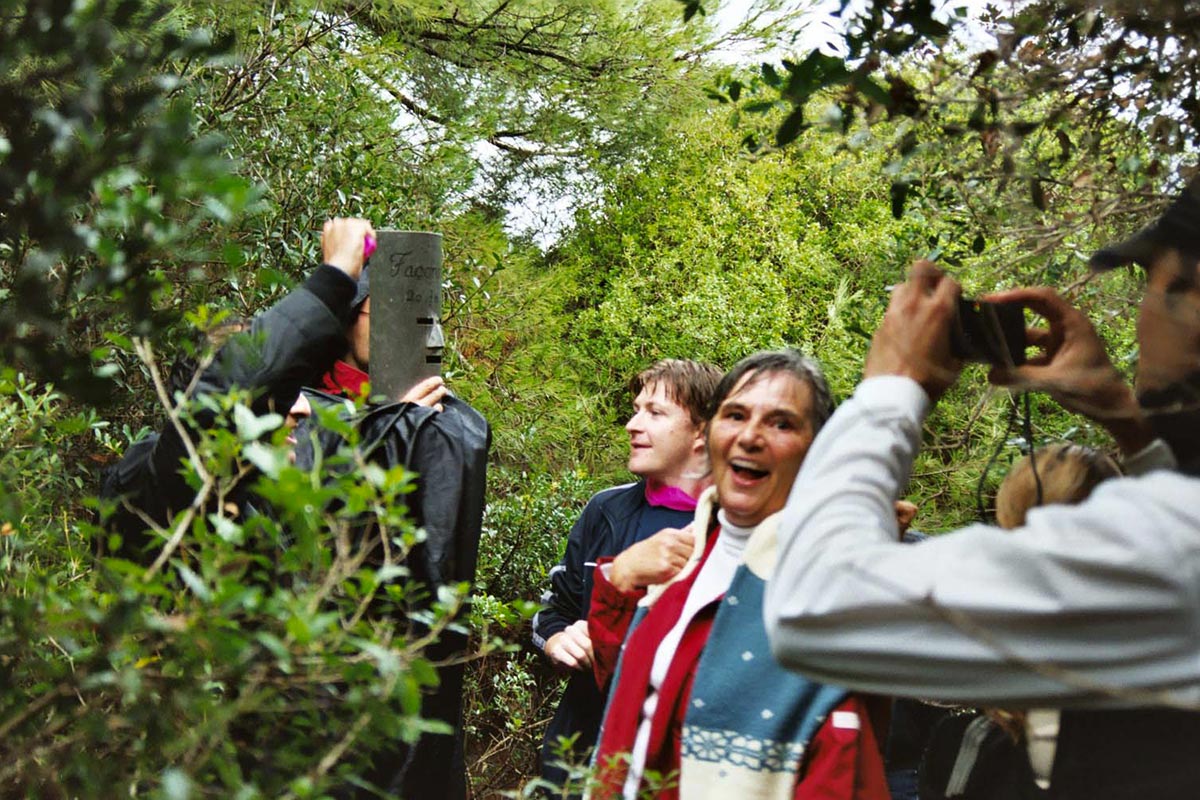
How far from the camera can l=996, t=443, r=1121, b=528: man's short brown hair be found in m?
2.49

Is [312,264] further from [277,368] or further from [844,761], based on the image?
[844,761]

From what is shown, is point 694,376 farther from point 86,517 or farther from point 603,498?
point 86,517

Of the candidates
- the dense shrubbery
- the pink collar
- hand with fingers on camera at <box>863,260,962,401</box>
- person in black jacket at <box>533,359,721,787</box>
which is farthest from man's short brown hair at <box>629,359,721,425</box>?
hand with fingers on camera at <box>863,260,962,401</box>

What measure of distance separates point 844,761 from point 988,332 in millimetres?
975

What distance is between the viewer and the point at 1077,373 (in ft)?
6.09

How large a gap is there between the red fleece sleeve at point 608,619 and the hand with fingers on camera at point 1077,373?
145 cm

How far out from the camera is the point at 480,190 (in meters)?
12.9

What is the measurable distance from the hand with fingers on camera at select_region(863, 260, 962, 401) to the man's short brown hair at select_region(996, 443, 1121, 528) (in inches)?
33.1

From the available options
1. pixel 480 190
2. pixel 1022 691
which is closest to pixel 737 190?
pixel 480 190

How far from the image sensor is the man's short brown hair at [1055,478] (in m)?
2.49

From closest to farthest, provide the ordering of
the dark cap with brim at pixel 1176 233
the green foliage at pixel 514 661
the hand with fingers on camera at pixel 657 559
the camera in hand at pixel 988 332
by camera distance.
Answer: the dark cap with brim at pixel 1176 233
the camera in hand at pixel 988 332
the hand with fingers on camera at pixel 657 559
the green foliage at pixel 514 661

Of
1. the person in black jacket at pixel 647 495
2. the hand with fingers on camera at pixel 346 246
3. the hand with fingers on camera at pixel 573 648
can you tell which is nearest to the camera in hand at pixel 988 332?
the hand with fingers on camera at pixel 346 246

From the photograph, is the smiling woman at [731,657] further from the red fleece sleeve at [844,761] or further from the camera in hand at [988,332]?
the camera in hand at [988,332]

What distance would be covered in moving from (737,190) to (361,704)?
15891 mm
